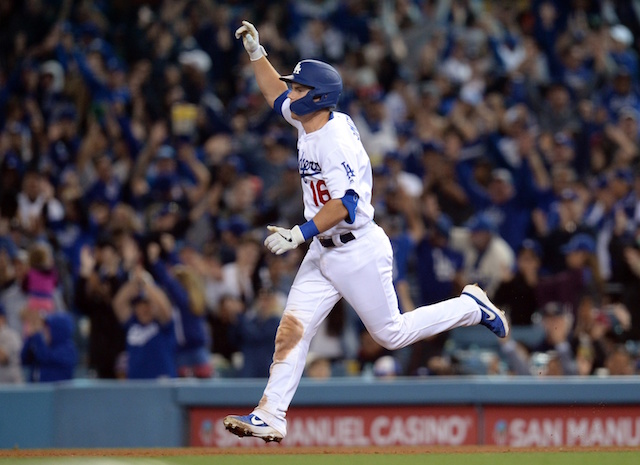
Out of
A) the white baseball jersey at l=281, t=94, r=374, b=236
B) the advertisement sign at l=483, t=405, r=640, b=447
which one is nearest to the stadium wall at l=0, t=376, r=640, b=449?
the advertisement sign at l=483, t=405, r=640, b=447

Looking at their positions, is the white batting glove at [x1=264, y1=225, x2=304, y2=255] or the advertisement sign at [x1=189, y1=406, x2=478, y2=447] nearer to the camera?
the white batting glove at [x1=264, y1=225, x2=304, y2=255]

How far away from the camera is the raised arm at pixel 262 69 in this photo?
21.5 feet

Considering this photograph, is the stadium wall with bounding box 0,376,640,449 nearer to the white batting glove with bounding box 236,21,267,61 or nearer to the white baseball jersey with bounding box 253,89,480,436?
the white baseball jersey with bounding box 253,89,480,436

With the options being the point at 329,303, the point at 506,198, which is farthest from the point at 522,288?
the point at 329,303

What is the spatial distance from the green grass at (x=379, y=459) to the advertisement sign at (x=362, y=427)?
5.78ft

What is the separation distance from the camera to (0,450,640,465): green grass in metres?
6.01

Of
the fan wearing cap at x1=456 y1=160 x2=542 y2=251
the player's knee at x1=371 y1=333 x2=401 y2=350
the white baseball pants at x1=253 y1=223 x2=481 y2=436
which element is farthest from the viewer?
the fan wearing cap at x1=456 y1=160 x2=542 y2=251

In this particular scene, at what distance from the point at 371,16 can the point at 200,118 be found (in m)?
3.31

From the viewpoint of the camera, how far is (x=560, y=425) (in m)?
8.06

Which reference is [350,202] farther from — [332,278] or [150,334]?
[150,334]

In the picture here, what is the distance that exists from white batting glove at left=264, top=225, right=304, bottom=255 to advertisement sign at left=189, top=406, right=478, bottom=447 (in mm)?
2781

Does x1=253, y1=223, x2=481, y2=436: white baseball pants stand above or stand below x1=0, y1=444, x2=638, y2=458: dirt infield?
above

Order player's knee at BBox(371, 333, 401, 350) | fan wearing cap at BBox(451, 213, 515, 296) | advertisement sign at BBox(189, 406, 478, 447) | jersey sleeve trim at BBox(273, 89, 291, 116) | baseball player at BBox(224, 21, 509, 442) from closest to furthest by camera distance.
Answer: baseball player at BBox(224, 21, 509, 442) < player's knee at BBox(371, 333, 401, 350) < jersey sleeve trim at BBox(273, 89, 291, 116) < advertisement sign at BBox(189, 406, 478, 447) < fan wearing cap at BBox(451, 213, 515, 296)

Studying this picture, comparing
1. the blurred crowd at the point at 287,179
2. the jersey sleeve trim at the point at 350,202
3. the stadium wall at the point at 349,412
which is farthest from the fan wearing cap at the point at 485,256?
the jersey sleeve trim at the point at 350,202
